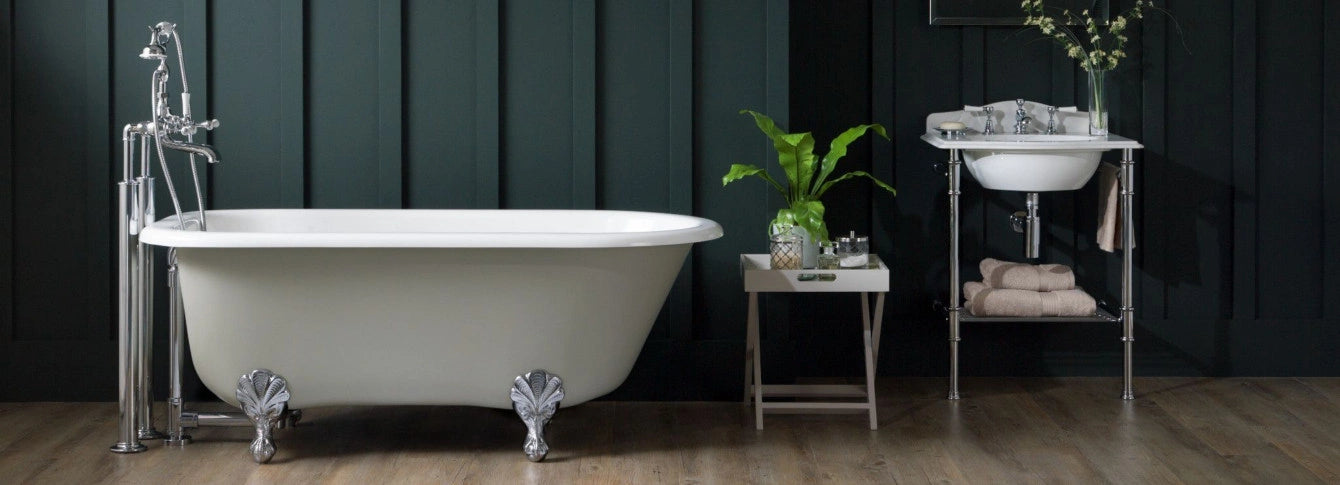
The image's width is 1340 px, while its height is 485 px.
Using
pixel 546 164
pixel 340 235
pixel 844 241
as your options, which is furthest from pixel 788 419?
pixel 340 235

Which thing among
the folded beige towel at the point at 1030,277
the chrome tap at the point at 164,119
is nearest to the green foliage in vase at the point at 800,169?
the folded beige towel at the point at 1030,277

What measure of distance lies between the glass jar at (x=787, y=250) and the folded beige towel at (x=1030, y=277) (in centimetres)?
87

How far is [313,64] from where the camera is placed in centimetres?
412

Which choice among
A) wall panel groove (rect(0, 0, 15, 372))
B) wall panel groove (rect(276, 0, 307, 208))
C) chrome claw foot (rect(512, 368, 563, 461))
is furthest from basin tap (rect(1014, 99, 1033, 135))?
wall panel groove (rect(0, 0, 15, 372))

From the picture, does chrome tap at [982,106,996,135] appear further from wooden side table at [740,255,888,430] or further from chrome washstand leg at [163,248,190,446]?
chrome washstand leg at [163,248,190,446]

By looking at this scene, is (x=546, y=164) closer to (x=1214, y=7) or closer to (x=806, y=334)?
(x=806, y=334)

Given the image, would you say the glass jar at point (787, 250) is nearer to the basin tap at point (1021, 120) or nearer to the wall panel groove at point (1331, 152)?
the basin tap at point (1021, 120)

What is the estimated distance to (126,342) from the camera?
357 cm

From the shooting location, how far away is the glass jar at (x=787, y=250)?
3.80 metres

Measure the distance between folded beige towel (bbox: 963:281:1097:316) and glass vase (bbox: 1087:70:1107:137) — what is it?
517 mm

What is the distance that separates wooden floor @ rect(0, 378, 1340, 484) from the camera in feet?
11.0

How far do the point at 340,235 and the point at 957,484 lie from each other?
156 cm

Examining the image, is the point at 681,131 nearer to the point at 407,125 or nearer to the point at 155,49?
the point at 407,125

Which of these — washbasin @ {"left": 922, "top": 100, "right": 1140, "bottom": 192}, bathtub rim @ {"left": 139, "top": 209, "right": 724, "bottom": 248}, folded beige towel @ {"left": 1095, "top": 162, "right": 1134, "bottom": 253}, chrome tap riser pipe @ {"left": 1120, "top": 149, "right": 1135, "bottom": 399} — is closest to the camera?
bathtub rim @ {"left": 139, "top": 209, "right": 724, "bottom": 248}
